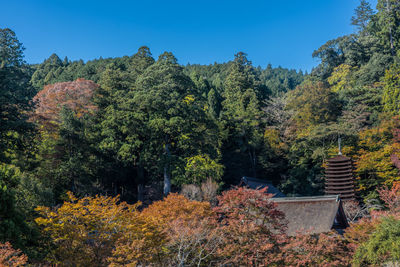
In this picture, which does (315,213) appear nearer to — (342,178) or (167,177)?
(342,178)

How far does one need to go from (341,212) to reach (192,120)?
942 cm

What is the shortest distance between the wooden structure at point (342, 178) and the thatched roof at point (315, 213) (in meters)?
3.84

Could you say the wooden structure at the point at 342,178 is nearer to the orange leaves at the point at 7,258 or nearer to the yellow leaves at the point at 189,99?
the yellow leaves at the point at 189,99

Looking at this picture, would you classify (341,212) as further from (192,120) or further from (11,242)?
(11,242)

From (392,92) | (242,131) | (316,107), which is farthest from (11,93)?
(392,92)

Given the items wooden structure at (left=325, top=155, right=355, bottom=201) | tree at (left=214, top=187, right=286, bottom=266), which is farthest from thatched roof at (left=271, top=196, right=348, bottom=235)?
wooden structure at (left=325, top=155, right=355, bottom=201)

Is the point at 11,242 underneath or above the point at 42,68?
underneath

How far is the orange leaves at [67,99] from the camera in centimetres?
2086

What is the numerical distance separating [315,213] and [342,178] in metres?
4.76

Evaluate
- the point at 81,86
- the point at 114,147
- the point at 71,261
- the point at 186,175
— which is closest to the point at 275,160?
the point at 186,175

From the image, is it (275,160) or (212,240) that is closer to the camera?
(212,240)

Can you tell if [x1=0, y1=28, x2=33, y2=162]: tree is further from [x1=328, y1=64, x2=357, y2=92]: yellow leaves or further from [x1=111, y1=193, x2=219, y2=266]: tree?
[x1=328, y1=64, x2=357, y2=92]: yellow leaves

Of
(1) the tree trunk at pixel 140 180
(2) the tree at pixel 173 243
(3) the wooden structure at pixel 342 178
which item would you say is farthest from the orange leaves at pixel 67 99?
(3) the wooden structure at pixel 342 178

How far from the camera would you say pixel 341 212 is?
12445 millimetres
